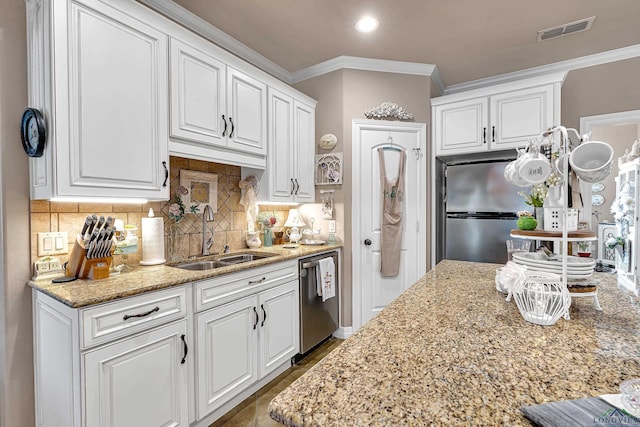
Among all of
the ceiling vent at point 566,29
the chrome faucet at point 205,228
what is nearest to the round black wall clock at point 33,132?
the chrome faucet at point 205,228

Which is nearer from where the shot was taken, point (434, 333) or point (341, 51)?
point (434, 333)

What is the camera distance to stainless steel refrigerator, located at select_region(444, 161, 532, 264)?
3049 millimetres

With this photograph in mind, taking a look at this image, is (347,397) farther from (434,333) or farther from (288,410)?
(434,333)

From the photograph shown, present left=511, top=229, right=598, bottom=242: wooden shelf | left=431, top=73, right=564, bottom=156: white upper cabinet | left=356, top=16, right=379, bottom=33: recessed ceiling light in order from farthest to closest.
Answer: left=431, top=73, right=564, bottom=156: white upper cabinet → left=356, top=16, right=379, bottom=33: recessed ceiling light → left=511, top=229, right=598, bottom=242: wooden shelf

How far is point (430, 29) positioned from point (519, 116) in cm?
120

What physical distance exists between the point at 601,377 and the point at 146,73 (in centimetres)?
229

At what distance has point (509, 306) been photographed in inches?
49.2

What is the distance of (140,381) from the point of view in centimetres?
150

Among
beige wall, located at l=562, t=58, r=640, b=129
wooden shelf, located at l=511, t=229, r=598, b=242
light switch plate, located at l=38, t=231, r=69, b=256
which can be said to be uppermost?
beige wall, located at l=562, t=58, r=640, b=129

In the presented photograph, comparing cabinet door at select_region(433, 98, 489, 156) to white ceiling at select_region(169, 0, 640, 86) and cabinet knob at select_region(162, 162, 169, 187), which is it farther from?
cabinet knob at select_region(162, 162, 169, 187)

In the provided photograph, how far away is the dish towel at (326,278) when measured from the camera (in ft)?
9.21

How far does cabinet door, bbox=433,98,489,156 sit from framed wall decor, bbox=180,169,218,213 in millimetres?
2297

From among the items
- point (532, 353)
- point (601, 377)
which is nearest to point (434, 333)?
point (532, 353)

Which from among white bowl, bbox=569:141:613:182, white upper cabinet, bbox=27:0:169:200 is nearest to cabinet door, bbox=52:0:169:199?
white upper cabinet, bbox=27:0:169:200
